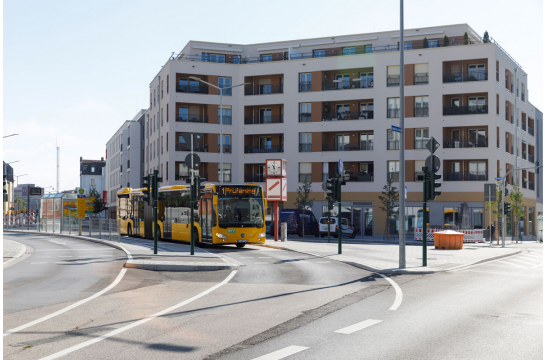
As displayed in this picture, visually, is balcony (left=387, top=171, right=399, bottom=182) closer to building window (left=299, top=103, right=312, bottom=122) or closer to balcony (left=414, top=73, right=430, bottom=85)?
balcony (left=414, top=73, right=430, bottom=85)

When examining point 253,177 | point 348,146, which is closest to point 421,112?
point 348,146

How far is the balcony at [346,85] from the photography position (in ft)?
189

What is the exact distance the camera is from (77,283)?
47.7ft

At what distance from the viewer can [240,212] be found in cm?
2755

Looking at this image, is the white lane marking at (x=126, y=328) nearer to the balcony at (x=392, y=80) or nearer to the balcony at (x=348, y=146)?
the balcony at (x=348, y=146)

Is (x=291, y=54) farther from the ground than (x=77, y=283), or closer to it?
farther from the ground

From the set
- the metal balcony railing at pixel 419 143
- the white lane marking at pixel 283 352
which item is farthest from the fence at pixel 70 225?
the metal balcony railing at pixel 419 143

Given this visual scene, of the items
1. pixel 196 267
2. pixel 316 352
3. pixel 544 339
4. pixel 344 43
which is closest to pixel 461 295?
pixel 544 339

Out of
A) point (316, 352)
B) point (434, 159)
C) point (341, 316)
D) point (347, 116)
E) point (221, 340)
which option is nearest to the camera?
point (316, 352)

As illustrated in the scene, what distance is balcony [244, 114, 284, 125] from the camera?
60.2m

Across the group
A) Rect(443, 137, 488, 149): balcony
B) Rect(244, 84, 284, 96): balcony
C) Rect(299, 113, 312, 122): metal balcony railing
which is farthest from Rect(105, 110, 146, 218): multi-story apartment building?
Rect(443, 137, 488, 149): balcony

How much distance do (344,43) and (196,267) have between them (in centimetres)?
4939

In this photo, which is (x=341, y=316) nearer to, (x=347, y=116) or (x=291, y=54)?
(x=347, y=116)

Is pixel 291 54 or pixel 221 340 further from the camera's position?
pixel 291 54
